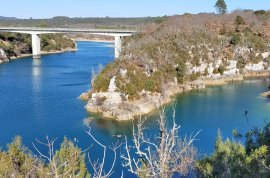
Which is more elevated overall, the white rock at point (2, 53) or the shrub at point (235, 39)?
the shrub at point (235, 39)

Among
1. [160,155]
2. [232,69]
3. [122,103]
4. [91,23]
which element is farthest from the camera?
[91,23]

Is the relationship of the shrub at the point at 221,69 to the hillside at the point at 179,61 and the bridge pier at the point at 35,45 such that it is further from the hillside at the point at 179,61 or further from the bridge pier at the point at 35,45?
the bridge pier at the point at 35,45

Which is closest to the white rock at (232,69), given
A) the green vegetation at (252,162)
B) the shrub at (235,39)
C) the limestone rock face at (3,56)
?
the shrub at (235,39)

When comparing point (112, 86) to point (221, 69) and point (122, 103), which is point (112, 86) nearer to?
point (122, 103)

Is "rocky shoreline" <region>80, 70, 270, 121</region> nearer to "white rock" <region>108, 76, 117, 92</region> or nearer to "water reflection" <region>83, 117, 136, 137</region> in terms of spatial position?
"white rock" <region>108, 76, 117, 92</region>

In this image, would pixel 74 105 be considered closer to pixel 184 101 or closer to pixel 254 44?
pixel 184 101

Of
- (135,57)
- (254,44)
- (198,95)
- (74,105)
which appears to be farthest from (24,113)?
(254,44)

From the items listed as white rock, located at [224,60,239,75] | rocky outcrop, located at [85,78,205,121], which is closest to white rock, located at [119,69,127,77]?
rocky outcrop, located at [85,78,205,121]

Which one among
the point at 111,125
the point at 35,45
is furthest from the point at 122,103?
the point at 35,45
